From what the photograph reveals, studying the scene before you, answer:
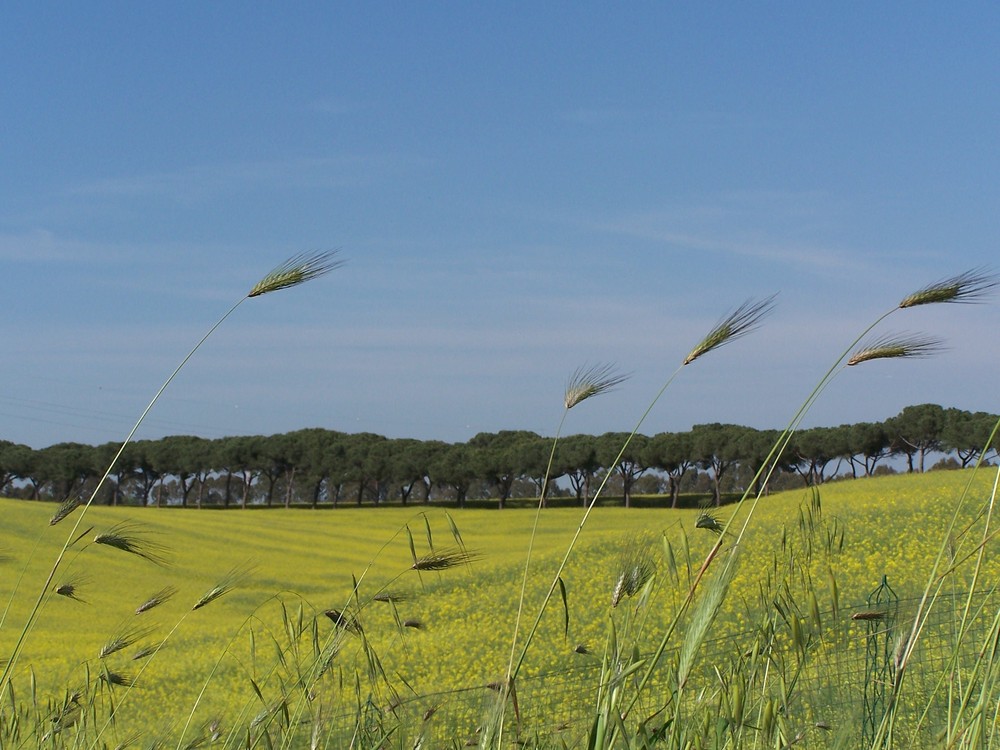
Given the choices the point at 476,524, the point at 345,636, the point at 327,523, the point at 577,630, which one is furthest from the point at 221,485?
the point at 345,636

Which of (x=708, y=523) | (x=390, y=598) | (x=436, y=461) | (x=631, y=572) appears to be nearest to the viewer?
(x=631, y=572)

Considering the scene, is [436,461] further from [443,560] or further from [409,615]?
[443,560]

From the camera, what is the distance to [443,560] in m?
2.56

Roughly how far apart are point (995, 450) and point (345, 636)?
1809mm

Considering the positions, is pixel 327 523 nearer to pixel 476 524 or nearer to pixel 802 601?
pixel 476 524

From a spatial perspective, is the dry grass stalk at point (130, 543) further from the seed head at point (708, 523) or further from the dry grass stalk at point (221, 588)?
the seed head at point (708, 523)

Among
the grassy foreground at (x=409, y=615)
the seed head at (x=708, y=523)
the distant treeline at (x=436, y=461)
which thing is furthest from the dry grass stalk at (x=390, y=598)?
the distant treeline at (x=436, y=461)

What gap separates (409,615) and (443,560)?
1383 centimetres

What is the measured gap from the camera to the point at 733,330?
2.28 metres

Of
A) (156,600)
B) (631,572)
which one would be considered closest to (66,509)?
(156,600)

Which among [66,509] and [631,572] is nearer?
[631,572]

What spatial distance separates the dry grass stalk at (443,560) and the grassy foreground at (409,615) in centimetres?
2

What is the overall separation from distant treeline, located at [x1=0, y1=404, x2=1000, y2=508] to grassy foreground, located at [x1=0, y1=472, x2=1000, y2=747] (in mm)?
24031

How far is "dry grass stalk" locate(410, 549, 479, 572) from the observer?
99.3 inches
